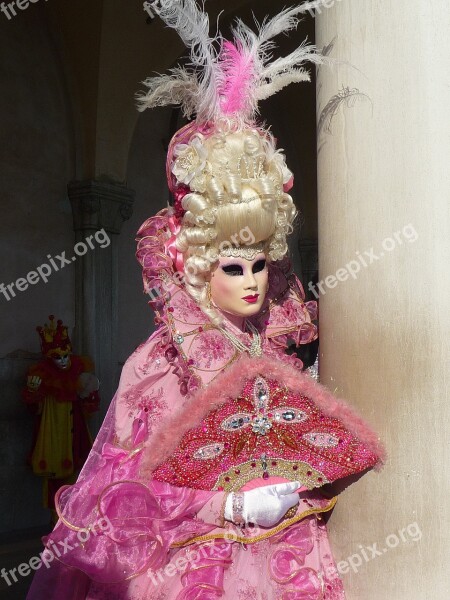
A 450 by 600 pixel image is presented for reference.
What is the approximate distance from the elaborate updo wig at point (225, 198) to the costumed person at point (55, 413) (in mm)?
3887

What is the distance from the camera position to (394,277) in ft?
5.68

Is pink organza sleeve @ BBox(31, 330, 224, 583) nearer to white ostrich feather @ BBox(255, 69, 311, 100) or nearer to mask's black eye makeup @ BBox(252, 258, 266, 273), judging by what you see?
mask's black eye makeup @ BBox(252, 258, 266, 273)

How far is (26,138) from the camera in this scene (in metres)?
6.81

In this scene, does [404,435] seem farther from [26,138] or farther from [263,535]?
[26,138]

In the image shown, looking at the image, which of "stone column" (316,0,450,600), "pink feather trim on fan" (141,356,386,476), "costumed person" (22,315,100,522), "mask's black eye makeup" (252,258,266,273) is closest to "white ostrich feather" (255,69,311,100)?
"stone column" (316,0,450,600)

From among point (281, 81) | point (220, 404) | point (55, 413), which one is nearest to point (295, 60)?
point (281, 81)

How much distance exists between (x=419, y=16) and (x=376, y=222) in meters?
0.47

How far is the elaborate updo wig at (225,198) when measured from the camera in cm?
221

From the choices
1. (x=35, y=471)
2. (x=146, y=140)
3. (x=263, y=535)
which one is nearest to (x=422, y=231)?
(x=263, y=535)

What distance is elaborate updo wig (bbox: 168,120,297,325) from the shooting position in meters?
2.21

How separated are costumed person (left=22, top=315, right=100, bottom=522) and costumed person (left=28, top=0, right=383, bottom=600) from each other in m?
3.73

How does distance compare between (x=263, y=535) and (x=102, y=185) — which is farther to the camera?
(x=102, y=185)

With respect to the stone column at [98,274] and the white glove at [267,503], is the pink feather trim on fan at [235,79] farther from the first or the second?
the stone column at [98,274]

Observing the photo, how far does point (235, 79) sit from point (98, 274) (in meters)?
4.97
